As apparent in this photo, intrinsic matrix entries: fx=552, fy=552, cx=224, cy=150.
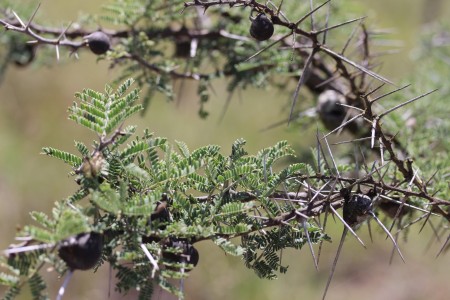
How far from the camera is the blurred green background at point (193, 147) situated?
174 inches

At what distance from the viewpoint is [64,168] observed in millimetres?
5102

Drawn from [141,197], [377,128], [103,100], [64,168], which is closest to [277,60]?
[377,128]

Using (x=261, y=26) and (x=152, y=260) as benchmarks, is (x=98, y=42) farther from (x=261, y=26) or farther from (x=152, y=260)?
(x=152, y=260)

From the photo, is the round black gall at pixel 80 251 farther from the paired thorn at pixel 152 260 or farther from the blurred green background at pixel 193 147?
the blurred green background at pixel 193 147

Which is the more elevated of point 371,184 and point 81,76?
point 81,76

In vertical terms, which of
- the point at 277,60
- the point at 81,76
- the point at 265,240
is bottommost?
the point at 265,240

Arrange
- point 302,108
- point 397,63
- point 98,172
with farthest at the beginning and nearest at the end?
point 397,63 → point 302,108 → point 98,172

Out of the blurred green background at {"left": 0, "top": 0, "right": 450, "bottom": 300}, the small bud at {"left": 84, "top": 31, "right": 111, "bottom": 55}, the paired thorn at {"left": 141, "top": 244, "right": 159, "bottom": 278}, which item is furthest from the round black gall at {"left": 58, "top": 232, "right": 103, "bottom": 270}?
the blurred green background at {"left": 0, "top": 0, "right": 450, "bottom": 300}

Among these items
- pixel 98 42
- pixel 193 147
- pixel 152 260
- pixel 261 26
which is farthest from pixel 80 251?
pixel 193 147

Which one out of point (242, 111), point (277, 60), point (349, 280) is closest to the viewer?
point (277, 60)

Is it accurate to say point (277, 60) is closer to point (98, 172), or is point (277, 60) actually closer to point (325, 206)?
point (325, 206)

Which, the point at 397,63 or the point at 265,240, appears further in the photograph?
the point at 397,63

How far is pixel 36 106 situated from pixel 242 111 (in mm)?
2094

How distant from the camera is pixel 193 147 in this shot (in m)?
5.10
